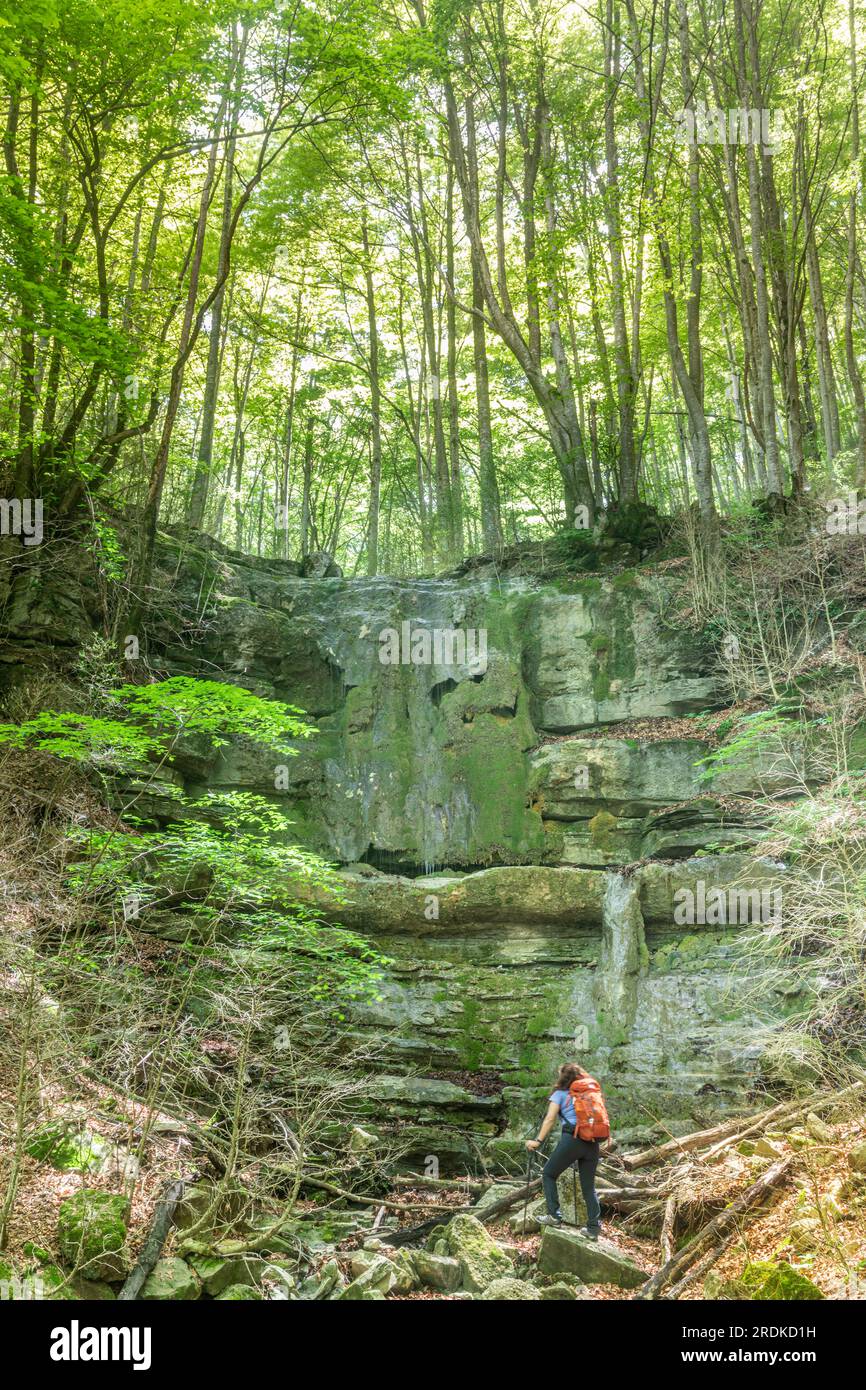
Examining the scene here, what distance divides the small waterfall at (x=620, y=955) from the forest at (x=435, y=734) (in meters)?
0.05

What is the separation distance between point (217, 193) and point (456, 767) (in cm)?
1261

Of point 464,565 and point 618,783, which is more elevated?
point 464,565

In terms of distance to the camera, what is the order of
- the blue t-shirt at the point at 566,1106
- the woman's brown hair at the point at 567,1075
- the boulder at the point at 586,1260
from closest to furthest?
the boulder at the point at 586,1260 < the blue t-shirt at the point at 566,1106 < the woman's brown hair at the point at 567,1075

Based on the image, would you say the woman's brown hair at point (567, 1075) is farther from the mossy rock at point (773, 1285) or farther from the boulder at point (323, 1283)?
the boulder at point (323, 1283)

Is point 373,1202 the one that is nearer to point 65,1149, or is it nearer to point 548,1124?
point 548,1124

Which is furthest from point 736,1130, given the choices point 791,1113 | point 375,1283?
point 375,1283

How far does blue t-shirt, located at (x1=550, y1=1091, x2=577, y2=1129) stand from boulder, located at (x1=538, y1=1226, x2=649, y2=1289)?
0.71 meters

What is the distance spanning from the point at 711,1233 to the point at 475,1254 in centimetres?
171

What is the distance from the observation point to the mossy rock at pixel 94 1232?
17.3 feet

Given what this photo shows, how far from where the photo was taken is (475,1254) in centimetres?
605

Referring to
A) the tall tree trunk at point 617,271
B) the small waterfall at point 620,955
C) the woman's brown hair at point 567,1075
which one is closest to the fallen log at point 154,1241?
the woman's brown hair at point 567,1075

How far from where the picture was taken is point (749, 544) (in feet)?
45.0

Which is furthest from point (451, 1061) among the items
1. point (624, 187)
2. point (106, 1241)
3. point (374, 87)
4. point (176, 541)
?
point (624, 187)

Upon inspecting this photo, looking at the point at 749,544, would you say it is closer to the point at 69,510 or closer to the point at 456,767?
the point at 456,767
